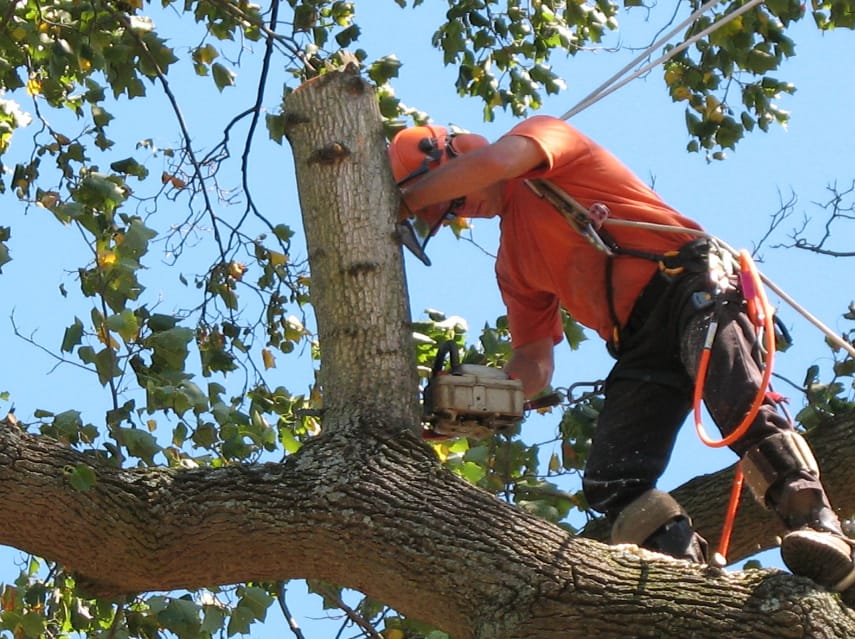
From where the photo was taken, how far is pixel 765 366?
3.65 metres

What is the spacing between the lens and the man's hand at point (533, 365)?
15.0ft

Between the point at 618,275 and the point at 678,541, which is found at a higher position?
the point at 618,275

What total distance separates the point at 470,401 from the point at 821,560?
114cm

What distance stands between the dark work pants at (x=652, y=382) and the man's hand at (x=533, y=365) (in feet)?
1.34

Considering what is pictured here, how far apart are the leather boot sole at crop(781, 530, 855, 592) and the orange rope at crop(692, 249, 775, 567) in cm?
28

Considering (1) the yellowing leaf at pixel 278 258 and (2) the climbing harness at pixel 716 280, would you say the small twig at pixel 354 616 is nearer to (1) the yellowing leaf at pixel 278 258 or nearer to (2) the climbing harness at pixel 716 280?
(2) the climbing harness at pixel 716 280

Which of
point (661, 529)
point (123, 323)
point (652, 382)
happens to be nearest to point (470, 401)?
point (652, 382)

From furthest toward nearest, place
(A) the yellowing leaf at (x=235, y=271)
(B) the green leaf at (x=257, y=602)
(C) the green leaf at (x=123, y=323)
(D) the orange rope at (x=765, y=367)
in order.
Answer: (A) the yellowing leaf at (x=235, y=271), (B) the green leaf at (x=257, y=602), (C) the green leaf at (x=123, y=323), (D) the orange rope at (x=765, y=367)

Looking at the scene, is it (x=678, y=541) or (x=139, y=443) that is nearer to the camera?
(x=678, y=541)

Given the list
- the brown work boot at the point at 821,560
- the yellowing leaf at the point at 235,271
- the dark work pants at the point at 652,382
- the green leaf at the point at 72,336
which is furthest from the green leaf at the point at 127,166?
the brown work boot at the point at 821,560

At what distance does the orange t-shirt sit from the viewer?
159 inches

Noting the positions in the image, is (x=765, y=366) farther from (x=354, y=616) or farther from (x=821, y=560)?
(x=354, y=616)

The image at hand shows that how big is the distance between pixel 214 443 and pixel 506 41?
2.37 metres

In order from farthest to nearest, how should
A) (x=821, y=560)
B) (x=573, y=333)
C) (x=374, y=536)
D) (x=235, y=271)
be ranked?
1. (x=235, y=271)
2. (x=573, y=333)
3. (x=374, y=536)
4. (x=821, y=560)
